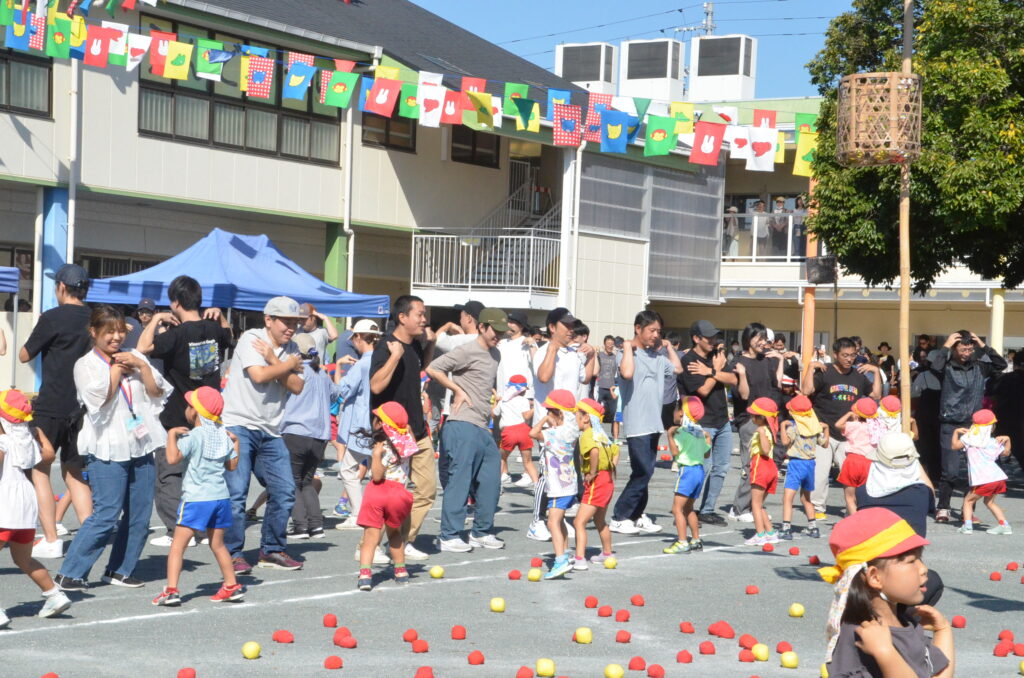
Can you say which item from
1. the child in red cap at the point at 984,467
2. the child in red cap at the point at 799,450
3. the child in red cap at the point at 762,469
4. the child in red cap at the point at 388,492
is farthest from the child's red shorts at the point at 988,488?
the child in red cap at the point at 388,492

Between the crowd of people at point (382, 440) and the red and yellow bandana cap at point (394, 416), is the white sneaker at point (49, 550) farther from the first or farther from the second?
the red and yellow bandana cap at point (394, 416)

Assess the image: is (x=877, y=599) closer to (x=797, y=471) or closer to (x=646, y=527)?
(x=797, y=471)

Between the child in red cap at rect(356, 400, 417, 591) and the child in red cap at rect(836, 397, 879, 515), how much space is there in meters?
3.42

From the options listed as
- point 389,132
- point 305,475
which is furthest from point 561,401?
point 389,132

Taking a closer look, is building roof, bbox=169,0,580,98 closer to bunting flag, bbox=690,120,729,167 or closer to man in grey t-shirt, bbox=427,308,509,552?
bunting flag, bbox=690,120,729,167

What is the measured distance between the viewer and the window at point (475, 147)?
2620 centimetres

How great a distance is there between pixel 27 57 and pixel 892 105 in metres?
13.6

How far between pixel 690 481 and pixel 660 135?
1402 centimetres

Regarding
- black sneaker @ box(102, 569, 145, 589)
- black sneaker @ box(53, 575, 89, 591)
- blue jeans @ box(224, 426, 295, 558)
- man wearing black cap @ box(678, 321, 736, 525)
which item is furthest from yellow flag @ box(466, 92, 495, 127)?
black sneaker @ box(53, 575, 89, 591)

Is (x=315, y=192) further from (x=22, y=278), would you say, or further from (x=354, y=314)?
(x=354, y=314)

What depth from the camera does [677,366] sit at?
11.4m

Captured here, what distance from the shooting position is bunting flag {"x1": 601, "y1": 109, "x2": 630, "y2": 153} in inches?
874

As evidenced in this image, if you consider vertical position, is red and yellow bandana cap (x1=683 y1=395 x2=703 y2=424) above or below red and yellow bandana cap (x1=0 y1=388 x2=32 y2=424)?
below

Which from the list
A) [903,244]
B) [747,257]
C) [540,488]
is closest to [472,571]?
[540,488]
